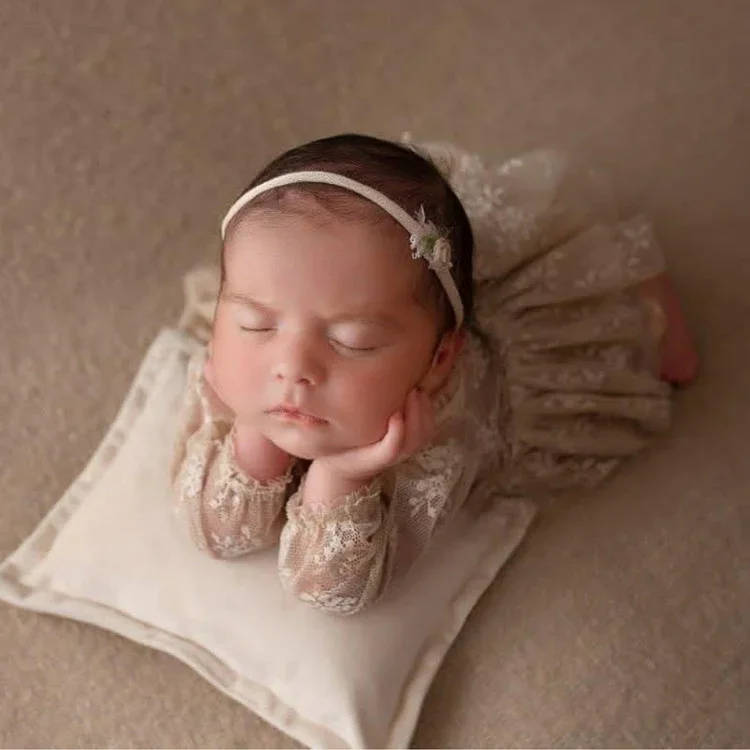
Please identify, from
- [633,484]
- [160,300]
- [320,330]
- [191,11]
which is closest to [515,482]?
[633,484]

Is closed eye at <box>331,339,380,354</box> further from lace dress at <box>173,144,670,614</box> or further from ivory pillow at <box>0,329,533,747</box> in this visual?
ivory pillow at <box>0,329,533,747</box>

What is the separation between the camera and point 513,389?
980mm

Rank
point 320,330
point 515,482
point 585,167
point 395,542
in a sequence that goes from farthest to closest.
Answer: point 585,167 < point 515,482 < point 395,542 < point 320,330

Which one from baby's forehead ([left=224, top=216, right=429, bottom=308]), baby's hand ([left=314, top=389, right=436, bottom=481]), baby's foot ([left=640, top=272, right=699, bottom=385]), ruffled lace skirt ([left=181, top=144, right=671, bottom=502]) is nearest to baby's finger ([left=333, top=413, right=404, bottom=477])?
baby's hand ([left=314, top=389, right=436, bottom=481])

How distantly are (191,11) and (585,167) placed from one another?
1.76 ft

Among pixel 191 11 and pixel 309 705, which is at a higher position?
pixel 191 11

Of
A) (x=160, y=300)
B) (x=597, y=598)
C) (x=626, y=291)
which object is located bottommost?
(x=597, y=598)

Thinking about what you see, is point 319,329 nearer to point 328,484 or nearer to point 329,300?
point 329,300

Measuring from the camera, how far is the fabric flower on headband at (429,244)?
74 centimetres

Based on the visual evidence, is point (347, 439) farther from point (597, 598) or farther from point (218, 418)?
point (597, 598)

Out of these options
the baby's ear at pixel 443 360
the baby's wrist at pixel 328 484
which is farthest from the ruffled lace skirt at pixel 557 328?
the baby's wrist at pixel 328 484

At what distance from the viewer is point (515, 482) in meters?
1.01

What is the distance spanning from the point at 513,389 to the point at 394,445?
0.89 feet

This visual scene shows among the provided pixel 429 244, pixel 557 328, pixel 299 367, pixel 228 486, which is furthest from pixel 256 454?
pixel 557 328
